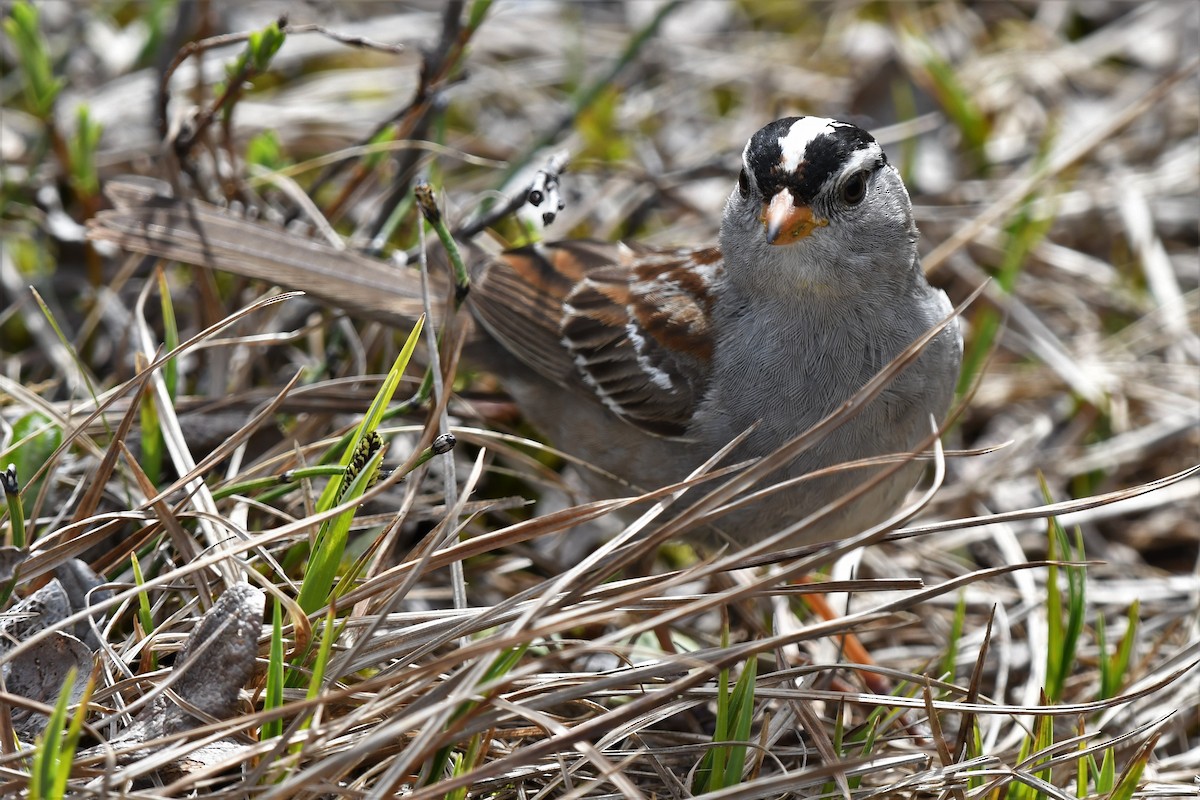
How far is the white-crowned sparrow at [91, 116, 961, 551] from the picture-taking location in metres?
2.59

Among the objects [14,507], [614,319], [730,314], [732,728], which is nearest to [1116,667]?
[732,728]

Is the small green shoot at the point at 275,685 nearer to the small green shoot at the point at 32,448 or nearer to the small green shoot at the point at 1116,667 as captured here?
the small green shoot at the point at 32,448

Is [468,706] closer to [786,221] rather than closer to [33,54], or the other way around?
[786,221]

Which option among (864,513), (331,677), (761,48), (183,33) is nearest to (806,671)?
(864,513)

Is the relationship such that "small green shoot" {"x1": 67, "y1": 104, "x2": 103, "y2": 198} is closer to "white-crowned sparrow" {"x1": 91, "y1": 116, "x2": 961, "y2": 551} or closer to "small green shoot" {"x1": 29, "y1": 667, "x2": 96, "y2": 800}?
"white-crowned sparrow" {"x1": 91, "y1": 116, "x2": 961, "y2": 551}

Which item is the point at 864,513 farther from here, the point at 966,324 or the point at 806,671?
the point at 966,324

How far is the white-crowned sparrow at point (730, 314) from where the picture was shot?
2.59 meters

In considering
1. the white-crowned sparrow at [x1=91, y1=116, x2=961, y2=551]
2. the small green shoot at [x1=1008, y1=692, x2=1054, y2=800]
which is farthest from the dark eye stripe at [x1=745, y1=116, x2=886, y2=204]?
the small green shoot at [x1=1008, y1=692, x2=1054, y2=800]

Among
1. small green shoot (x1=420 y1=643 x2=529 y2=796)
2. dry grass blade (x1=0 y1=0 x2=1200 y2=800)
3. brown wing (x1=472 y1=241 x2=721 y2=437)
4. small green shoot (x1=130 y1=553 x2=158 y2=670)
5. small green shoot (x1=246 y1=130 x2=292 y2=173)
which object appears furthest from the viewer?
small green shoot (x1=246 y1=130 x2=292 y2=173)

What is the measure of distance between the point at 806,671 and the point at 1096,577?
4.91ft

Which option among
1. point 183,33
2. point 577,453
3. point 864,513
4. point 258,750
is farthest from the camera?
point 183,33

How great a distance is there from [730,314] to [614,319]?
376 millimetres

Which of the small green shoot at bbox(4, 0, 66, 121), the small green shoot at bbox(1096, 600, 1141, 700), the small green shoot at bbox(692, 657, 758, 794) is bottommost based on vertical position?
the small green shoot at bbox(1096, 600, 1141, 700)

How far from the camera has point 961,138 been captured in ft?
15.0
